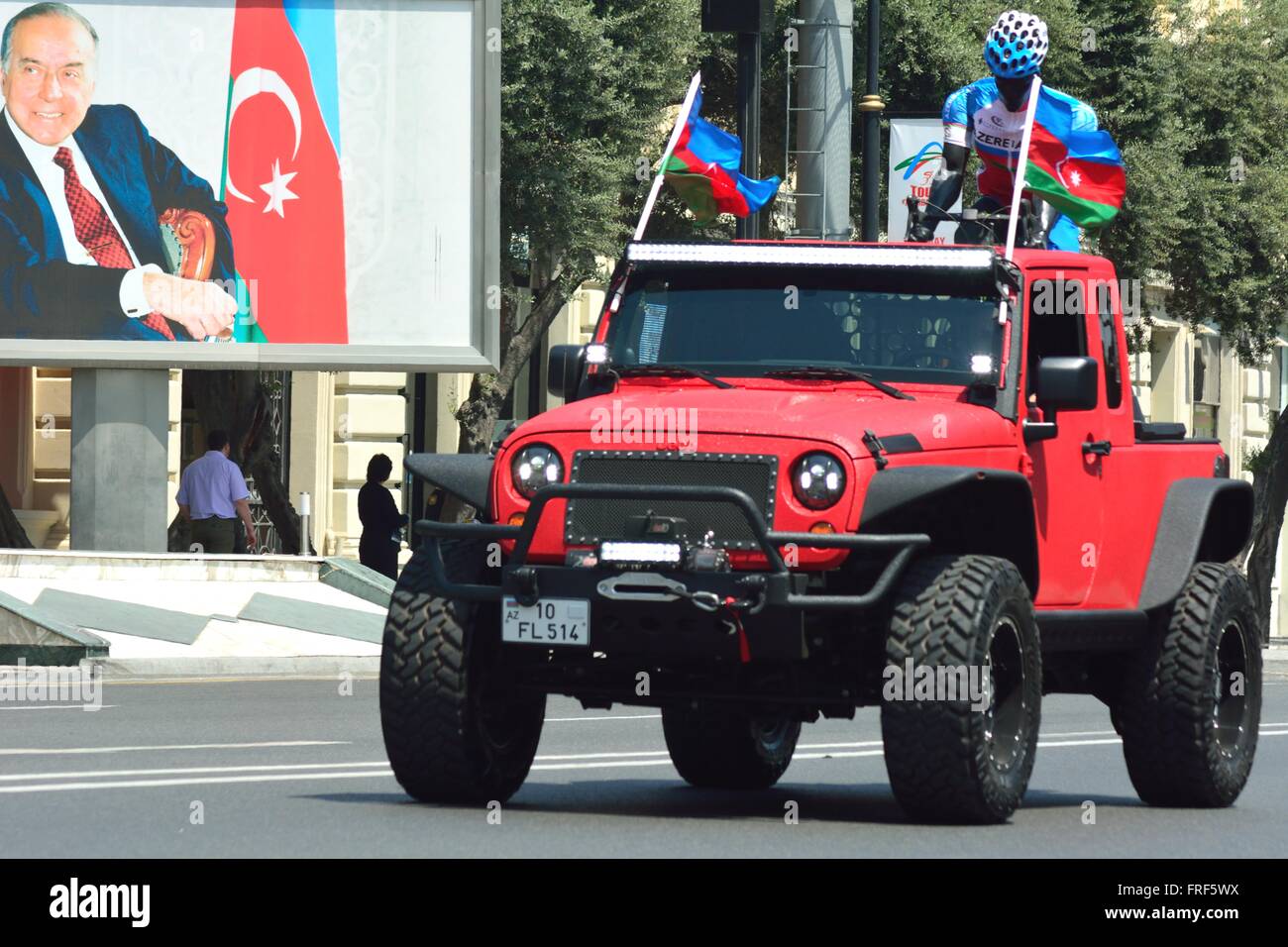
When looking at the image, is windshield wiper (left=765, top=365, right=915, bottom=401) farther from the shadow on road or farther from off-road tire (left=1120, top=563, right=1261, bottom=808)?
off-road tire (left=1120, top=563, right=1261, bottom=808)

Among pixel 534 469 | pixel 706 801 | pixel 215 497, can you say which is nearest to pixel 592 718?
pixel 706 801

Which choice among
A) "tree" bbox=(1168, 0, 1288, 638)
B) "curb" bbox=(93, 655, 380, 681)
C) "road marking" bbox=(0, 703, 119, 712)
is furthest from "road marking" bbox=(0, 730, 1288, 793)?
"tree" bbox=(1168, 0, 1288, 638)

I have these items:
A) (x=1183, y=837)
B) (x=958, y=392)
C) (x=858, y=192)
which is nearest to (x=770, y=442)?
(x=958, y=392)

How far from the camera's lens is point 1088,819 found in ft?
35.4

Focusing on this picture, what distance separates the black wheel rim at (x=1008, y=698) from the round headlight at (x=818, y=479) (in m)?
0.85

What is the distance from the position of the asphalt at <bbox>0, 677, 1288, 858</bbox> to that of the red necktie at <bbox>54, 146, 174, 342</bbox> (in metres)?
10.1

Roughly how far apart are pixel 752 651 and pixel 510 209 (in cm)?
2246

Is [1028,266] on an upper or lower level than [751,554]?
upper

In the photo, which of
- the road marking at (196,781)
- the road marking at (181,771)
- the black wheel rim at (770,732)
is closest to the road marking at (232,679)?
the road marking at (181,771)

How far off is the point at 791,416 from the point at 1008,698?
1.30 meters

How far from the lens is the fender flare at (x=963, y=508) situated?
30.9 ft

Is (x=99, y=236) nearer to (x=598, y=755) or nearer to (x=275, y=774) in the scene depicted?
(x=598, y=755)

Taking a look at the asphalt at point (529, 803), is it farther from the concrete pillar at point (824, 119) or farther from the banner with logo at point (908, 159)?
the banner with logo at point (908, 159)
